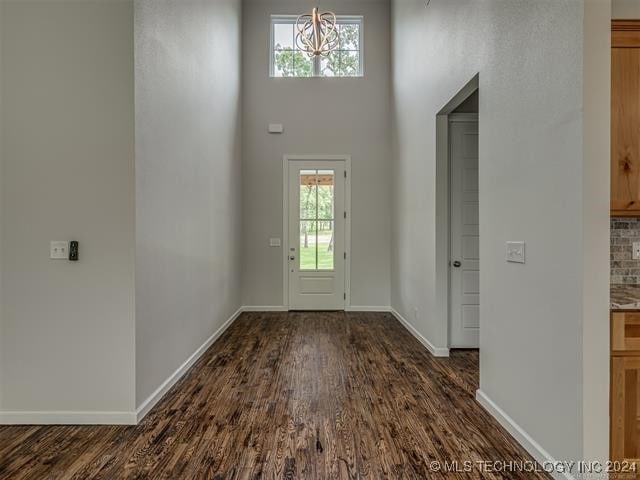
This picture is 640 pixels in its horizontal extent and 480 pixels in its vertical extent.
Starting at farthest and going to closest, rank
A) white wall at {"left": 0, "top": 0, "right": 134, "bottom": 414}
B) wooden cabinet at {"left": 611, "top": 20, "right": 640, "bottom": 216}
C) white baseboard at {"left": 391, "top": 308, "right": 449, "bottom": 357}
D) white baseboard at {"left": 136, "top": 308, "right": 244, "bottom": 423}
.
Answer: white baseboard at {"left": 391, "top": 308, "right": 449, "bottom": 357} < white baseboard at {"left": 136, "top": 308, "right": 244, "bottom": 423} < white wall at {"left": 0, "top": 0, "right": 134, "bottom": 414} < wooden cabinet at {"left": 611, "top": 20, "right": 640, "bottom": 216}

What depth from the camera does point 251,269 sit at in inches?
228

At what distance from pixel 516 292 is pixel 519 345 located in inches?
12.0

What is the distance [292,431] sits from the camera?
221 centimetres

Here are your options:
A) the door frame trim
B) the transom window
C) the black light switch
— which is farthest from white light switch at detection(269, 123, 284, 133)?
the black light switch

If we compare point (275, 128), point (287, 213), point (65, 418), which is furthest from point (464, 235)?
point (65, 418)

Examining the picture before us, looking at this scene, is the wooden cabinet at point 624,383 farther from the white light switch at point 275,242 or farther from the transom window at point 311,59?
the transom window at point 311,59

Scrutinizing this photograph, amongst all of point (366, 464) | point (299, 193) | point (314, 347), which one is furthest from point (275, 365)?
point (299, 193)

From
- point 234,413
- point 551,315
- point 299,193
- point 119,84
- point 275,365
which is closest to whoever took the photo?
point 551,315

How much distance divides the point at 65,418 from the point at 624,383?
3.08 m

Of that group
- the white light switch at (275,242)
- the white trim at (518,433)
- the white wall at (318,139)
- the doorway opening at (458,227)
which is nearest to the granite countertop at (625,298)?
the white trim at (518,433)

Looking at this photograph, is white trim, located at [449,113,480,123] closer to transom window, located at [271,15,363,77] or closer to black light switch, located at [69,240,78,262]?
transom window, located at [271,15,363,77]

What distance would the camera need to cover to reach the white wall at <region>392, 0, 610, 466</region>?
1595 mm

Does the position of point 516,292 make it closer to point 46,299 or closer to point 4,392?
point 46,299

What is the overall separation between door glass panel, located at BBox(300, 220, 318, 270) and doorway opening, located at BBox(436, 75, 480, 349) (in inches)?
98.6
